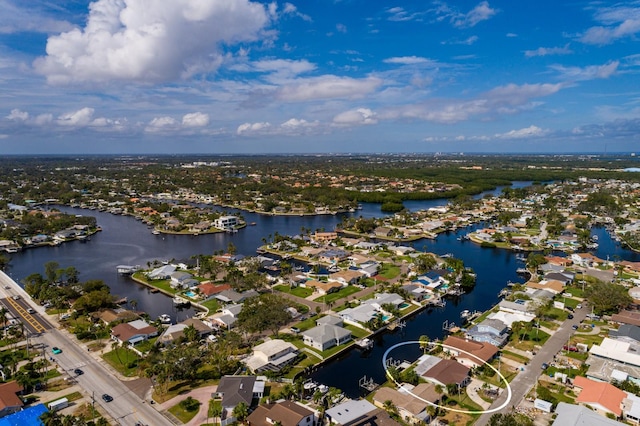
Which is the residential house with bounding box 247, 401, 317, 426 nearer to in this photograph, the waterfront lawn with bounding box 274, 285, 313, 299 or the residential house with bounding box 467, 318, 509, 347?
the residential house with bounding box 467, 318, 509, 347

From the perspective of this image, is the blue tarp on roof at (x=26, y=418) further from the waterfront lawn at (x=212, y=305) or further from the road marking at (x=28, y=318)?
the waterfront lawn at (x=212, y=305)

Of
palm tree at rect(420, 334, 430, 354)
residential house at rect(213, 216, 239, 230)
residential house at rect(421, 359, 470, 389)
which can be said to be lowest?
palm tree at rect(420, 334, 430, 354)

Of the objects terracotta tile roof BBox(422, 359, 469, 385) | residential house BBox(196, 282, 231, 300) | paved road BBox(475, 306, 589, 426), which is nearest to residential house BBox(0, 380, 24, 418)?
residential house BBox(196, 282, 231, 300)

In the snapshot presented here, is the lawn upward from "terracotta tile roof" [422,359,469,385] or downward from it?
downward

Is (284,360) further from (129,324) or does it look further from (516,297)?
(516,297)

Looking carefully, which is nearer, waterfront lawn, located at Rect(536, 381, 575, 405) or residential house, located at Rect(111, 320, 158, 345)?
waterfront lawn, located at Rect(536, 381, 575, 405)

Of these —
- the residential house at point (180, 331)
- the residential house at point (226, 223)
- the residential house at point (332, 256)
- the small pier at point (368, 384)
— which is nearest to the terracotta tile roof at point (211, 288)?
the residential house at point (180, 331)
